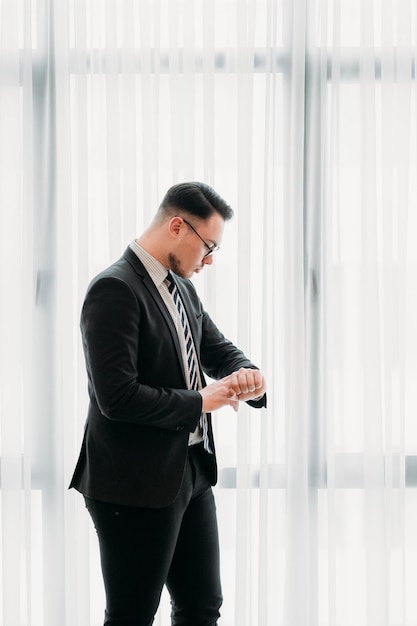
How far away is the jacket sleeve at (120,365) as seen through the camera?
4.36ft

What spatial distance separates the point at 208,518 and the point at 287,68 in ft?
4.94

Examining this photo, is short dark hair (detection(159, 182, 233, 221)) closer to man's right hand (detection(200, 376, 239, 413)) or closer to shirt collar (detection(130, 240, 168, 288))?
shirt collar (detection(130, 240, 168, 288))

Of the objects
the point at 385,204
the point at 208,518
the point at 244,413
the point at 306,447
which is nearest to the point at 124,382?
the point at 208,518

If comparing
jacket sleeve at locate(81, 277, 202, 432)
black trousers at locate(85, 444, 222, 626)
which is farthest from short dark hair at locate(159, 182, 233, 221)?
black trousers at locate(85, 444, 222, 626)

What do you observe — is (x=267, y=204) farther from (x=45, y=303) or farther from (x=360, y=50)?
(x=45, y=303)

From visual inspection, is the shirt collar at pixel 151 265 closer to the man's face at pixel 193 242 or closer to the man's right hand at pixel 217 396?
the man's face at pixel 193 242

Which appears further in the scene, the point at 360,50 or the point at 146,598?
the point at 360,50

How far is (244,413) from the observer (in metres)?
1.98

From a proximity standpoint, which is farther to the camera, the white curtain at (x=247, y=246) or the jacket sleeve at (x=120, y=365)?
the white curtain at (x=247, y=246)

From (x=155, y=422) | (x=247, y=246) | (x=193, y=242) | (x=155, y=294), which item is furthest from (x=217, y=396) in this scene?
(x=247, y=246)

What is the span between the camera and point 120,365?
133 cm

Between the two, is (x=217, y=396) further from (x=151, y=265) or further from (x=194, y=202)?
(x=194, y=202)

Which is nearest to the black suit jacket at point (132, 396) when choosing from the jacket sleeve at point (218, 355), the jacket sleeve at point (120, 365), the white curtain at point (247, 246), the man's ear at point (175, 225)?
the jacket sleeve at point (120, 365)

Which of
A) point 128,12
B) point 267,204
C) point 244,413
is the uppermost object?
point 128,12
